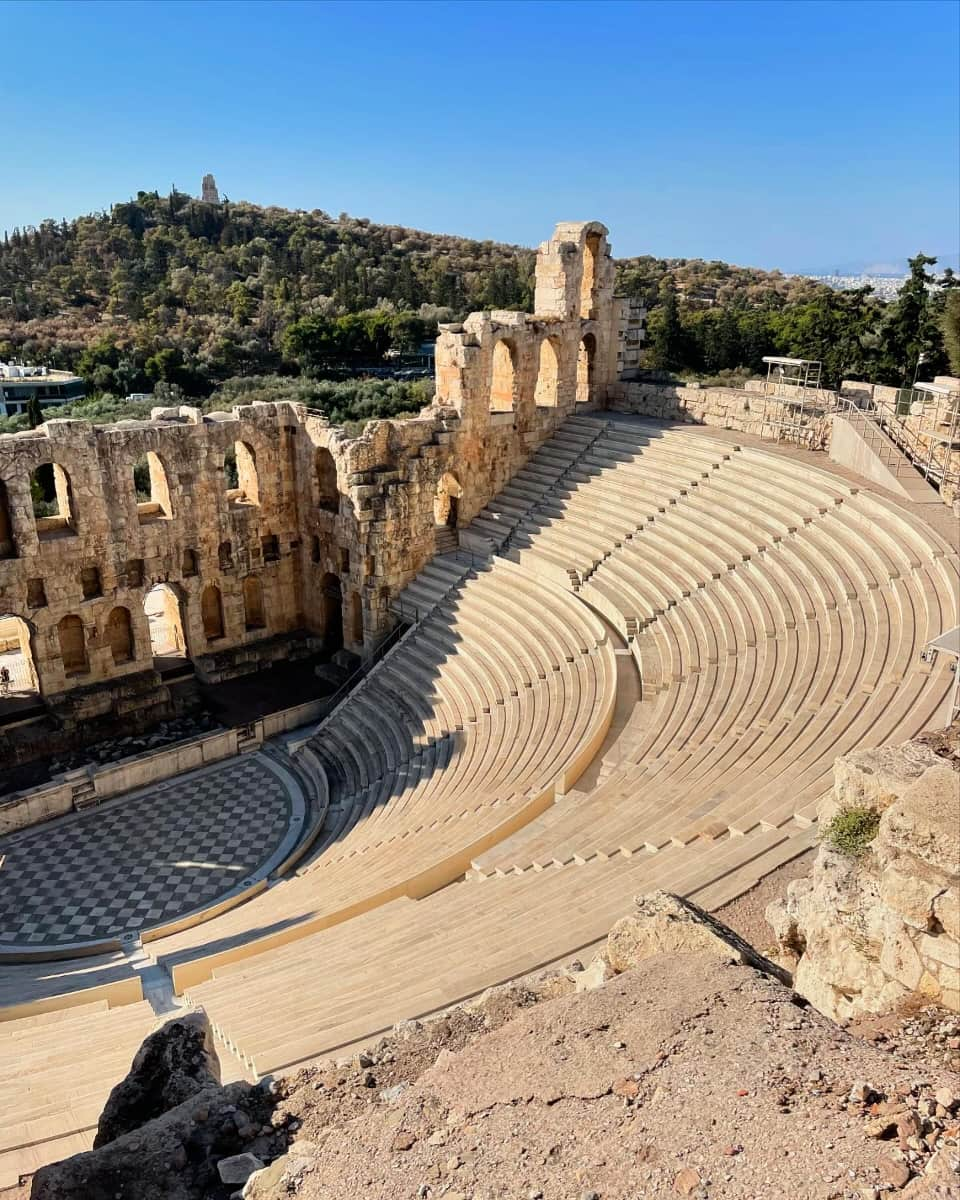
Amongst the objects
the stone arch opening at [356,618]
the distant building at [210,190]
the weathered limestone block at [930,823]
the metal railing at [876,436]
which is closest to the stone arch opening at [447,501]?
the stone arch opening at [356,618]

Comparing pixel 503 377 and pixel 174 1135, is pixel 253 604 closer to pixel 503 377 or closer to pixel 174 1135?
pixel 503 377

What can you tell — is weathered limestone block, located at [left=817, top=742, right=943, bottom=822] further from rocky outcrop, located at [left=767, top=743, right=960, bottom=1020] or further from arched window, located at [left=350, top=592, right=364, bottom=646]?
arched window, located at [left=350, top=592, right=364, bottom=646]

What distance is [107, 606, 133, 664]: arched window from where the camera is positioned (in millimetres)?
21547

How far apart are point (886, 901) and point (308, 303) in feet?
218

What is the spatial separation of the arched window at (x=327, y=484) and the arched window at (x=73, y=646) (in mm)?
6499

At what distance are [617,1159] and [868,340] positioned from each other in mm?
32739

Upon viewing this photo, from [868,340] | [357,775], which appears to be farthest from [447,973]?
[868,340]

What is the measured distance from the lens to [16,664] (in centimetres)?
2317

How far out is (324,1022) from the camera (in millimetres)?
8750

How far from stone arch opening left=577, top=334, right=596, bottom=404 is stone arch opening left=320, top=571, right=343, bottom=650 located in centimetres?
887

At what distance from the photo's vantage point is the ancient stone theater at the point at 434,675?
34.8ft

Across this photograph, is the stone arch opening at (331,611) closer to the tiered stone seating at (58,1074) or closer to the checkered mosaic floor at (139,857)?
the checkered mosaic floor at (139,857)

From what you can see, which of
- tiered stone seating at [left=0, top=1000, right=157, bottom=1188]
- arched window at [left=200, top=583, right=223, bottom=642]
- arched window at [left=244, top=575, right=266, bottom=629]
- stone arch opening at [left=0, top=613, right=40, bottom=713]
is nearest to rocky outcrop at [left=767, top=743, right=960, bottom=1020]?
tiered stone seating at [left=0, top=1000, right=157, bottom=1188]

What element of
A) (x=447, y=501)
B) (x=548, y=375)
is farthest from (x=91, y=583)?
(x=548, y=375)
